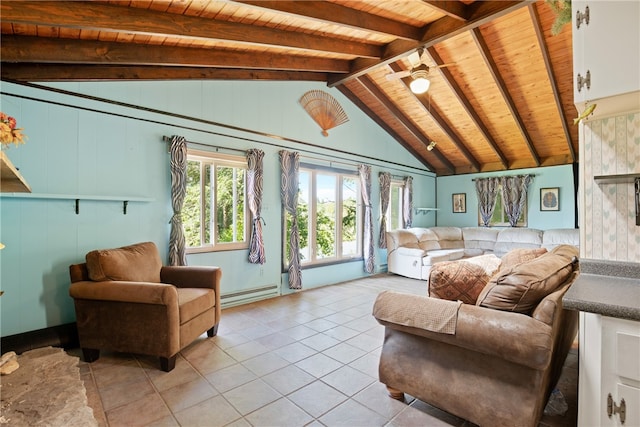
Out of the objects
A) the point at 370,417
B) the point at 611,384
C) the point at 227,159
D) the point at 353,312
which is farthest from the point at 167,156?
the point at 611,384

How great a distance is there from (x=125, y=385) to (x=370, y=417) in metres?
1.84

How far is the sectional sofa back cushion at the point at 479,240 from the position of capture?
6.99 metres

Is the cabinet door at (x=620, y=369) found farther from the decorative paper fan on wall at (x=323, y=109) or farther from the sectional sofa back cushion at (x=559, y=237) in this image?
the sectional sofa back cushion at (x=559, y=237)

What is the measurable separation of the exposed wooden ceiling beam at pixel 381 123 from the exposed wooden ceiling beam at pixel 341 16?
2.11 meters

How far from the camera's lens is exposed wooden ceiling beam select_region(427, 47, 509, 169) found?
4.63 metres

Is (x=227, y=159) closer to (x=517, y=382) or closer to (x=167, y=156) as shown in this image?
(x=167, y=156)

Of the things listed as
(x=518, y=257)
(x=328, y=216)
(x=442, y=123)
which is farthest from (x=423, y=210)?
(x=518, y=257)

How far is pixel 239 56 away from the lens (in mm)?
3719

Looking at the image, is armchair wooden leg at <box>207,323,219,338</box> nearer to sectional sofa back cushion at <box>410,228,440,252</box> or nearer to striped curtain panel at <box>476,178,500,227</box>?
sectional sofa back cushion at <box>410,228,440,252</box>

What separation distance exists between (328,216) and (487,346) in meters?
4.26

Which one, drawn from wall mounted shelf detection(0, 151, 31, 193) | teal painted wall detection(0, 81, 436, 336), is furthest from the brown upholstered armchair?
wall mounted shelf detection(0, 151, 31, 193)

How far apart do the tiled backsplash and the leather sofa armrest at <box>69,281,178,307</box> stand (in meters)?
2.92

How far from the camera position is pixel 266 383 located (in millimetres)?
2348

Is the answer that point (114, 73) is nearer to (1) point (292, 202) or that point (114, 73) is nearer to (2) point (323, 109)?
(1) point (292, 202)
